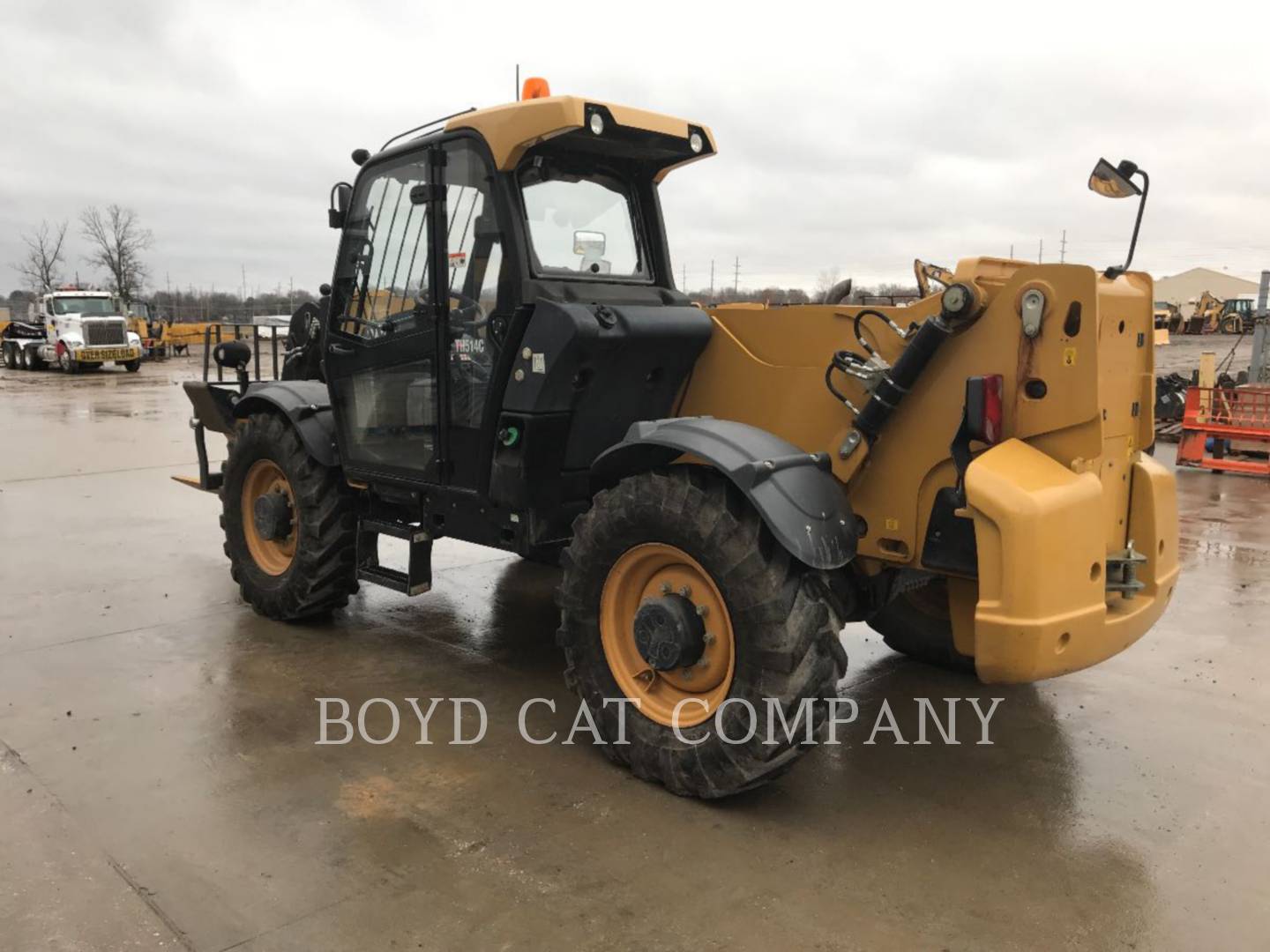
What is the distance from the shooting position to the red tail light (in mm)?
3414

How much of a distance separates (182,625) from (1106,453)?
4.78 meters

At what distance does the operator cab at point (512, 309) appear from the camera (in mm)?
4230

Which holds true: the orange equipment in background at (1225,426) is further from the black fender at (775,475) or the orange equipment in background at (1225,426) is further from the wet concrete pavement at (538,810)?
the black fender at (775,475)

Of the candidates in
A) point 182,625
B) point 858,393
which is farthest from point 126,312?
point 858,393

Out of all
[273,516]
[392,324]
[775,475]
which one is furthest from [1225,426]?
[273,516]

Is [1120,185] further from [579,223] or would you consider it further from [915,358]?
[579,223]

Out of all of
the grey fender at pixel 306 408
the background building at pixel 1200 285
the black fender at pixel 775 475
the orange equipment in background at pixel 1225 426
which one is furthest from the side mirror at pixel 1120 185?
the background building at pixel 1200 285

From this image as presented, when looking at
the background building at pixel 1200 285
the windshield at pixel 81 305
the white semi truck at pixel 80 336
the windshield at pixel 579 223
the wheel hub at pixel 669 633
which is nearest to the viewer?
the wheel hub at pixel 669 633

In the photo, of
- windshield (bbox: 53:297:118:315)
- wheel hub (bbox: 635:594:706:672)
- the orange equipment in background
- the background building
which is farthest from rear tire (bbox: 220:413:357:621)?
the background building

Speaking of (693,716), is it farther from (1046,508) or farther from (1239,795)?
(1239,795)

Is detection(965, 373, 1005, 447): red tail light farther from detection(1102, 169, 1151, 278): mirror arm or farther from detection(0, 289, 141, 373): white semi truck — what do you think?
detection(0, 289, 141, 373): white semi truck

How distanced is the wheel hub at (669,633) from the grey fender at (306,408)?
94.9 inches

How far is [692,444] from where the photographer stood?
12.0 feet

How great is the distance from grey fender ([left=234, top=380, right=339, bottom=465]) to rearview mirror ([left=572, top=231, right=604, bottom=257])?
1.72m
